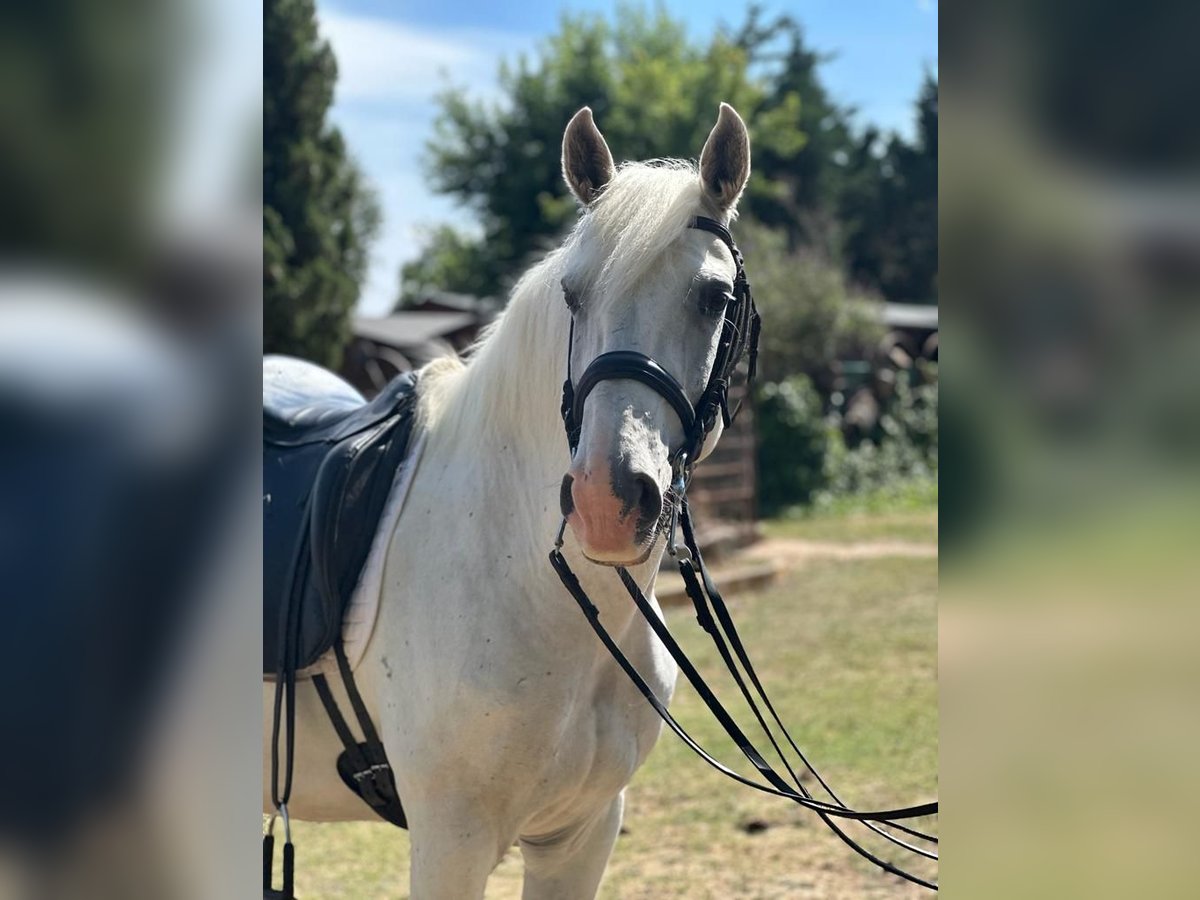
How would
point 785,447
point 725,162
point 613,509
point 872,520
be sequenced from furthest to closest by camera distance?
point 785,447 < point 872,520 < point 725,162 < point 613,509

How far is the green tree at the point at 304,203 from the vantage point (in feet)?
40.1

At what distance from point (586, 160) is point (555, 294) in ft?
0.83

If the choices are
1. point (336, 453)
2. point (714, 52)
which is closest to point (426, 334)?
point (714, 52)

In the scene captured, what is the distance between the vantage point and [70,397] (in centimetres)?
52

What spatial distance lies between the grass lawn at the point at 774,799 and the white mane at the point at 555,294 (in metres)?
2.37

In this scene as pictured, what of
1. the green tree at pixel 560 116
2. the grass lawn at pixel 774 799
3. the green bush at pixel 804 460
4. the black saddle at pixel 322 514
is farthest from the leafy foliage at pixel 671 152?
the black saddle at pixel 322 514

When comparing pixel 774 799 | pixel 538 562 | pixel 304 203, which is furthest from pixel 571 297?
pixel 304 203

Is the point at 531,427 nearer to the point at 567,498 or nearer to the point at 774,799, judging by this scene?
the point at 567,498

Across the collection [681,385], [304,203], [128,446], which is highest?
[304,203]

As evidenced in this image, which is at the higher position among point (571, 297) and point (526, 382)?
point (571, 297)

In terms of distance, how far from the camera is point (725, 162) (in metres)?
1.89

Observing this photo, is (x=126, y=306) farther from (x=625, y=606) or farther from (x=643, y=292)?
(x=625, y=606)

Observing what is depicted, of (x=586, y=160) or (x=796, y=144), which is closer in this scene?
(x=586, y=160)

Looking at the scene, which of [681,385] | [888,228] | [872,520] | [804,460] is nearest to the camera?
[681,385]
